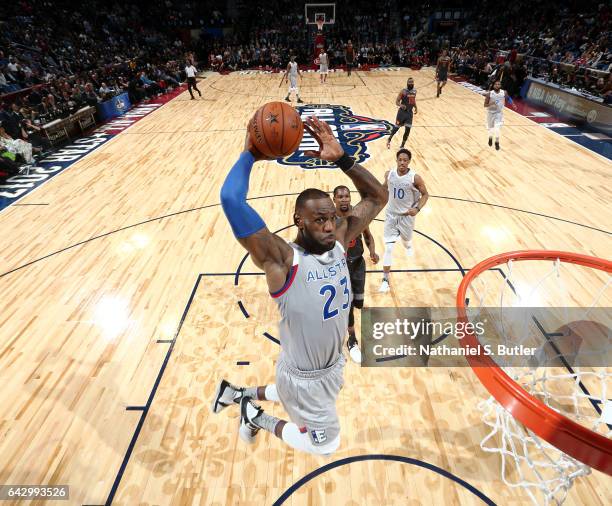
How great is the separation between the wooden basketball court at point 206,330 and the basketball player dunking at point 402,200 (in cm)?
65

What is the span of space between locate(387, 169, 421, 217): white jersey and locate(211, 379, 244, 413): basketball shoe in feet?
9.72

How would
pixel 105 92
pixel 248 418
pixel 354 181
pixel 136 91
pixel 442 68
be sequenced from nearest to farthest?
pixel 354 181 → pixel 248 418 → pixel 105 92 → pixel 442 68 → pixel 136 91

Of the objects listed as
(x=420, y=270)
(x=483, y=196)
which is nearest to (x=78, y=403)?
(x=420, y=270)

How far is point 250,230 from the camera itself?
1908 millimetres

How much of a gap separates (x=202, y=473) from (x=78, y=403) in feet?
5.19

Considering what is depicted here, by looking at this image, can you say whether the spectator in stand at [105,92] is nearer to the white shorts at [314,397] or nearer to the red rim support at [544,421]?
the white shorts at [314,397]

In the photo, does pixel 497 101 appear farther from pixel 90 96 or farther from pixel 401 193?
pixel 90 96

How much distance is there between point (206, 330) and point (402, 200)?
292 centimetres

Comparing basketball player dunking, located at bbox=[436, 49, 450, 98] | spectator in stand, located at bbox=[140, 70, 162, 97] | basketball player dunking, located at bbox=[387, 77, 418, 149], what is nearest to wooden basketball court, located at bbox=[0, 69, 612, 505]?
basketball player dunking, located at bbox=[387, 77, 418, 149]

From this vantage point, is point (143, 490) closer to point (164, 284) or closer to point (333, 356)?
point (333, 356)

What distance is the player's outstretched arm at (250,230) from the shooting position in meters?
1.88

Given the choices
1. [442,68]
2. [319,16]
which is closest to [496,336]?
[442,68]

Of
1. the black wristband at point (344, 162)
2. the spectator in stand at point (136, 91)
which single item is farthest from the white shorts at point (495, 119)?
the spectator in stand at point (136, 91)

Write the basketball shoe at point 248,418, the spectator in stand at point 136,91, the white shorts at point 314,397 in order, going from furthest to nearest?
1. the spectator in stand at point 136,91
2. the basketball shoe at point 248,418
3. the white shorts at point 314,397
